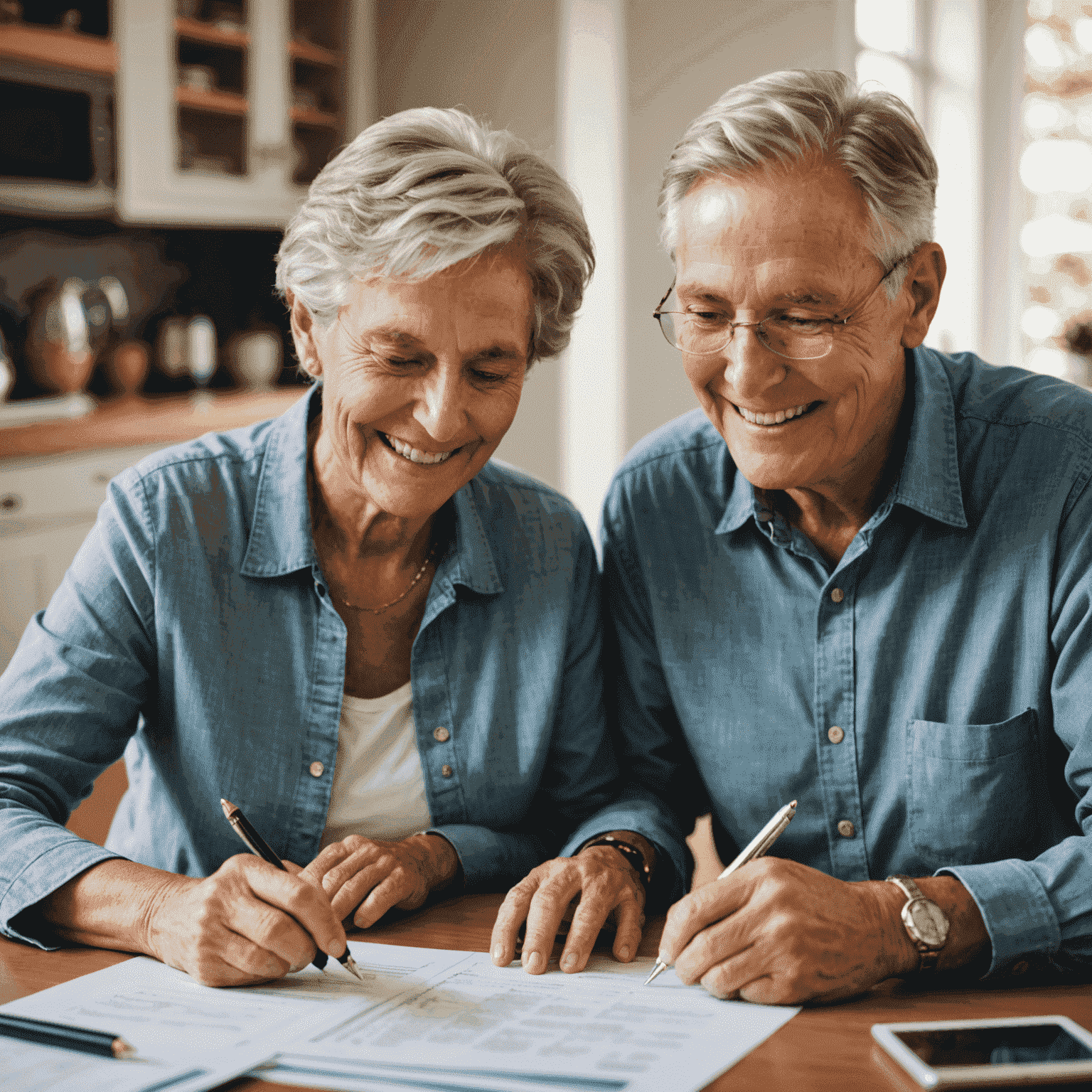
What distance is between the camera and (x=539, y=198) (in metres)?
1.30

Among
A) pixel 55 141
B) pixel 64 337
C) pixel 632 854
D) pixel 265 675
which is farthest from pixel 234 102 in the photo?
pixel 632 854

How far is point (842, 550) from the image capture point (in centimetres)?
139

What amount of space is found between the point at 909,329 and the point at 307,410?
681 mm

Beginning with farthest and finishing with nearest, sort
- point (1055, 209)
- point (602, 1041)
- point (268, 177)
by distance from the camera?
point (1055, 209)
point (268, 177)
point (602, 1041)

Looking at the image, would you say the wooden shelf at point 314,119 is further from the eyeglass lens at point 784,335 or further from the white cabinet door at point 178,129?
the eyeglass lens at point 784,335

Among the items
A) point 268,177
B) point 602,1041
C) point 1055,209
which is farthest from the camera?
point 1055,209

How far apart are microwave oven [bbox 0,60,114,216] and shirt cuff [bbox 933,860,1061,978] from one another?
3.38 m

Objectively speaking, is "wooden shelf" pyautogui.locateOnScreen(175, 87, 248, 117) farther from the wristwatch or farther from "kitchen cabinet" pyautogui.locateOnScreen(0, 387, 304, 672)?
the wristwatch

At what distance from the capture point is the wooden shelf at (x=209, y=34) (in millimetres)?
4070

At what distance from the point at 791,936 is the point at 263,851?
44 centimetres

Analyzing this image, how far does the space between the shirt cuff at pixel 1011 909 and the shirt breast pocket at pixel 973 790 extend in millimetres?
192

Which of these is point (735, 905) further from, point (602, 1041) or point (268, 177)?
point (268, 177)

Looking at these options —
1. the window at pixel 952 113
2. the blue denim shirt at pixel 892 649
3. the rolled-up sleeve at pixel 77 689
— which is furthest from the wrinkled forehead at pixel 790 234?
the window at pixel 952 113

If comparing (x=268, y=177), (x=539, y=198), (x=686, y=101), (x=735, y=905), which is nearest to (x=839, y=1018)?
(x=735, y=905)
